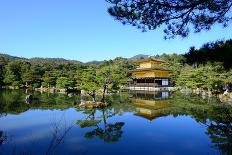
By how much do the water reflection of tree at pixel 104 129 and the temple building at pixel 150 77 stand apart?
24705 millimetres

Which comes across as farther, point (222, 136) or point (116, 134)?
point (116, 134)

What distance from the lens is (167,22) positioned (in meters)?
6.73

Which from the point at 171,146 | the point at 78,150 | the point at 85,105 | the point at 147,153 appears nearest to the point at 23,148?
the point at 78,150

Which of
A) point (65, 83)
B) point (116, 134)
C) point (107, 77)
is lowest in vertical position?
Result: point (116, 134)

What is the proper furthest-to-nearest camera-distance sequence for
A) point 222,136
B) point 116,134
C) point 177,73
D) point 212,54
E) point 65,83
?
point 177,73 → point 65,83 → point 116,134 → point 222,136 → point 212,54

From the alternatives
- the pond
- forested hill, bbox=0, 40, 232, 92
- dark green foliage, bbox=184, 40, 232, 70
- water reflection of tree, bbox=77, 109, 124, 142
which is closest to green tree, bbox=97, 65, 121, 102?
forested hill, bbox=0, 40, 232, 92

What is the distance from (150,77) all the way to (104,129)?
28.5 meters

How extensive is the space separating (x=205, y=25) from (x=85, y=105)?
12832 mm

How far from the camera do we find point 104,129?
11492 millimetres

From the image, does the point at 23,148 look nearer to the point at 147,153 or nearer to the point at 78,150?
the point at 78,150

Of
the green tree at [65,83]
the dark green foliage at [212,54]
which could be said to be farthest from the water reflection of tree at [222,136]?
the green tree at [65,83]

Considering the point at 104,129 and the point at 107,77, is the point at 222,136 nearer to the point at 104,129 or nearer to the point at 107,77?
the point at 104,129

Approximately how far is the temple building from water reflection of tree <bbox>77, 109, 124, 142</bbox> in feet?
81.1

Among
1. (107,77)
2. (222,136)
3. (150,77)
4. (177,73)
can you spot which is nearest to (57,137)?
(222,136)
